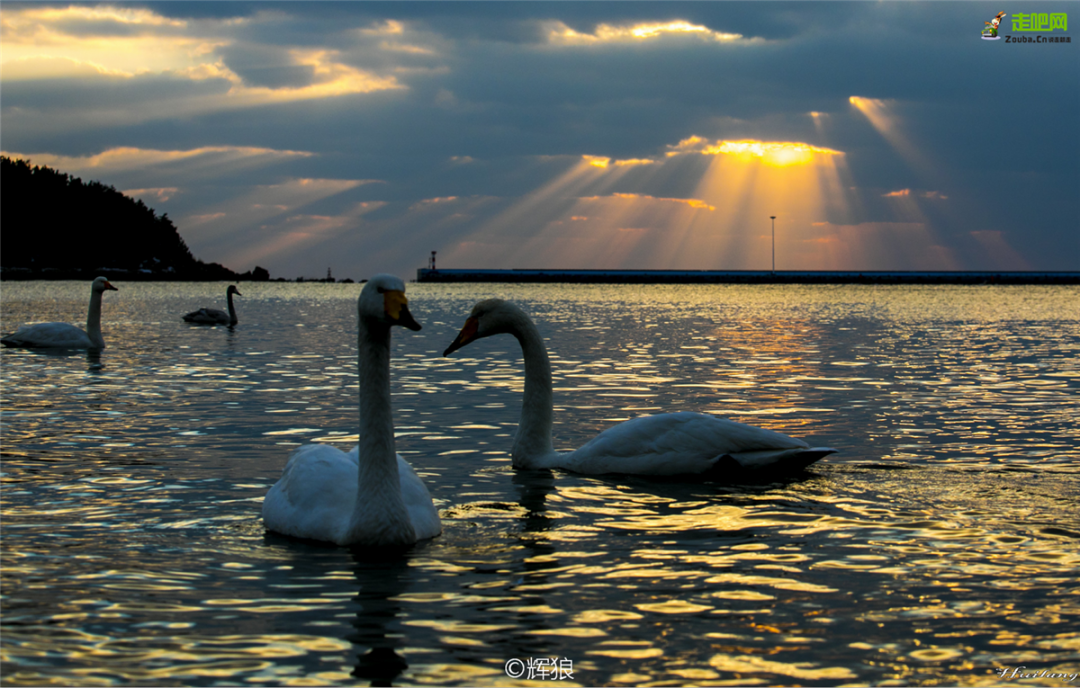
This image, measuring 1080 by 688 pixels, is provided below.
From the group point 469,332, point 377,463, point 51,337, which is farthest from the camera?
point 51,337

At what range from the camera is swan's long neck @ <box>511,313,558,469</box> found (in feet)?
37.2

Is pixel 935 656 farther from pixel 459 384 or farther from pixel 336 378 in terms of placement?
pixel 336 378

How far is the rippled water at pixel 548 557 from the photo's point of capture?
218 inches

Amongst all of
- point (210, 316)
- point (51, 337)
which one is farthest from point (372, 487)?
point (210, 316)

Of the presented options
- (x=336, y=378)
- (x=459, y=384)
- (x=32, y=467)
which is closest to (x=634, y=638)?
(x=32, y=467)

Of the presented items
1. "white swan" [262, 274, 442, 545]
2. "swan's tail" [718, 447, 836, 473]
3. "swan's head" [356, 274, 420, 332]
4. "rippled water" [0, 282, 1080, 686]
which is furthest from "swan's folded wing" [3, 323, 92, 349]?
"swan's head" [356, 274, 420, 332]

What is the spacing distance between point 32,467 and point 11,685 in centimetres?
→ 637

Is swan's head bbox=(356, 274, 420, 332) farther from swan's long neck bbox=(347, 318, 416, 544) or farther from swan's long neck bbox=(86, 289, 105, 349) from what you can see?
swan's long neck bbox=(86, 289, 105, 349)

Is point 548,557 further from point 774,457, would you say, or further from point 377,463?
point 774,457

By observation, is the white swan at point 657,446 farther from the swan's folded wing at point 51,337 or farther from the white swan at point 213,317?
the white swan at point 213,317

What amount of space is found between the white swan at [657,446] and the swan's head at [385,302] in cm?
252

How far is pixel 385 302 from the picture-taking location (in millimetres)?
7203

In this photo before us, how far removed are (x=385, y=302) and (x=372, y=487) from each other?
130cm

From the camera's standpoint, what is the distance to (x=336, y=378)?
2102 cm
